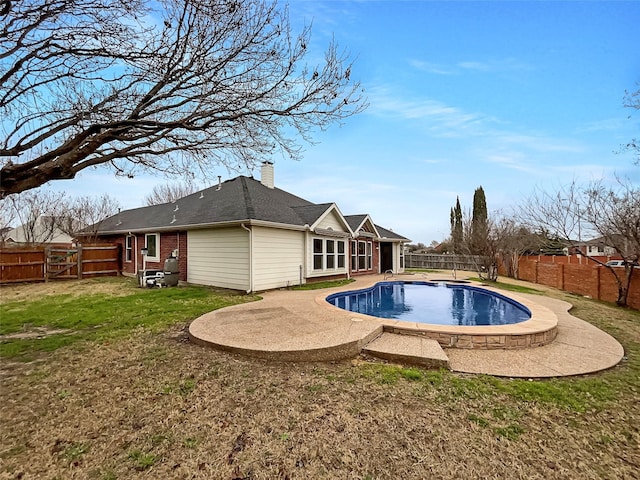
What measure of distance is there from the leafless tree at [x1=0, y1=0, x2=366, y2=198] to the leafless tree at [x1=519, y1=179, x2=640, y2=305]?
1240 centimetres

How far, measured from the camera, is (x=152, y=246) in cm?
1733

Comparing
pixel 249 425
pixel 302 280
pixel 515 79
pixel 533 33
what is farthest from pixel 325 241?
pixel 249 425

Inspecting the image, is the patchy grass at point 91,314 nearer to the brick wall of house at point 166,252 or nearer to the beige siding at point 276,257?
the beige siding at point 276,257

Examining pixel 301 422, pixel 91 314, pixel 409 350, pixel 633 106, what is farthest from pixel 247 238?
pixel 633 106

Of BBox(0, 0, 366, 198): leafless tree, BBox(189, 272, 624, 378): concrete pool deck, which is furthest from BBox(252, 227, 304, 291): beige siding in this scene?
BBox(0, 0, 366, 198): leafless tree

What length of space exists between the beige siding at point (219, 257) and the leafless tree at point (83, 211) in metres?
18.9

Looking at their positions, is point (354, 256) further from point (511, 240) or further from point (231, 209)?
point (511, 240)

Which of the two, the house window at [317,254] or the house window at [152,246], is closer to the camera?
the house window at [317,254]

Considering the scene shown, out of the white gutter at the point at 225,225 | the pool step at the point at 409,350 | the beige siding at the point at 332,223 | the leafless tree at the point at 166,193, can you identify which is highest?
the leafless tree at the point at 166,193

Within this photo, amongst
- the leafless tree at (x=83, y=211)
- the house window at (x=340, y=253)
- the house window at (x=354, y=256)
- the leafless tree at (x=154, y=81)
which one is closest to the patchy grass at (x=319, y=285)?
the house window at (x=340, y=253)

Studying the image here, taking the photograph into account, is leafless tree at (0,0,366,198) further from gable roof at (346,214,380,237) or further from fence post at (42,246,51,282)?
gable roof at (346,214,380,237)

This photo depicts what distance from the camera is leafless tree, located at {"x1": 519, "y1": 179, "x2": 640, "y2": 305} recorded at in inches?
465

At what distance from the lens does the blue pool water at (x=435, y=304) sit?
10094 mm

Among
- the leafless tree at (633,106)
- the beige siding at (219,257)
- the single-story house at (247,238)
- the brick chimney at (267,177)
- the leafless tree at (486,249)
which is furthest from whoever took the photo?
the leafless tree at (486,249)
